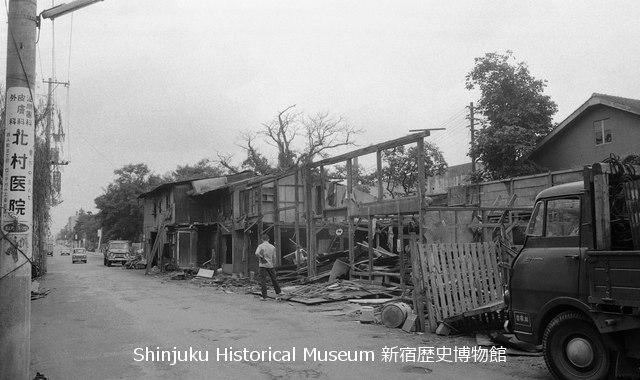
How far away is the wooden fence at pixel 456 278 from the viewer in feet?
31.8

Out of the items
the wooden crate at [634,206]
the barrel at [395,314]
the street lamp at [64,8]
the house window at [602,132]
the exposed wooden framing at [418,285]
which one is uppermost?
the house window at [602,132]

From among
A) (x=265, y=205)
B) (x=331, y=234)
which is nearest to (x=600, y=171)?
(x=331, y=234)

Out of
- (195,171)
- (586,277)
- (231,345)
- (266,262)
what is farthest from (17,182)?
(195,171)

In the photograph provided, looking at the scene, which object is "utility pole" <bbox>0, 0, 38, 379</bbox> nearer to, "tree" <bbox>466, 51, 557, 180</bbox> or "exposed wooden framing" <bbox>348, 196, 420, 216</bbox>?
"exposed wooden framing" <bbox>348, 196, 420, 216</bbox>

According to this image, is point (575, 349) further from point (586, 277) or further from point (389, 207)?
point (389, 207)

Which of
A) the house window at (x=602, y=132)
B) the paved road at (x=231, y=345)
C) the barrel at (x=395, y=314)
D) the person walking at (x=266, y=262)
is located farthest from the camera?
the house window at (x=602, y=132)

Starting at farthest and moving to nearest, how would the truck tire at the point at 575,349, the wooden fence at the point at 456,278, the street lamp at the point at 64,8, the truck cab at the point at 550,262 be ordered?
the wooden fence at the point at 456,278
the street lamp at the point at 64,8
the truck cab at the point at 550,262
the truck tire at the point at 575,349

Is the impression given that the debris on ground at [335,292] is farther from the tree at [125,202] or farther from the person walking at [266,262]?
the tree at [125,202]

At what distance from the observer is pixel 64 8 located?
6.56m

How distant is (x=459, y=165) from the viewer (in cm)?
4422

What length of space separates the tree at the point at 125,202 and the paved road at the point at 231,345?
4681 centimetres

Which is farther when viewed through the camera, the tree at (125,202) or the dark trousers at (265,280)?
the tree at (125,202)

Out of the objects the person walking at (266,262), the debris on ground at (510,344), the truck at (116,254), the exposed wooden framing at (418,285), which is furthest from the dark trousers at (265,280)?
the truck at (116,254)

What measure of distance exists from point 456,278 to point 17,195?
24.3 ft
